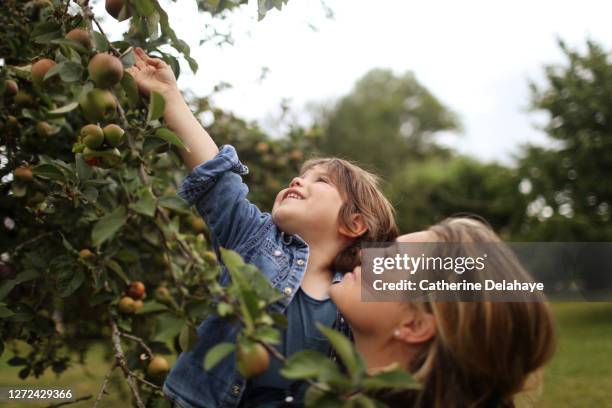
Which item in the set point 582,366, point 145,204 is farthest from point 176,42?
point 582,366

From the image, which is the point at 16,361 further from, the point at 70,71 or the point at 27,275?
the point at 70,71

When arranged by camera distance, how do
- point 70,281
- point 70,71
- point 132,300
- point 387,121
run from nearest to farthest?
point 70,71
point 70,281
point 132,300
point 387,121

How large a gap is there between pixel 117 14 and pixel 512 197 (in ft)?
34.7

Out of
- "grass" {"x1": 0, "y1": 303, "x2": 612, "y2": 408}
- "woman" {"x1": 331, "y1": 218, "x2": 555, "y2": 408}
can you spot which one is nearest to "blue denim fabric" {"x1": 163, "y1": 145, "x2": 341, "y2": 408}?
"woman" {"x1": 331, "y1": 218, "x2": 555, "y2": 408}

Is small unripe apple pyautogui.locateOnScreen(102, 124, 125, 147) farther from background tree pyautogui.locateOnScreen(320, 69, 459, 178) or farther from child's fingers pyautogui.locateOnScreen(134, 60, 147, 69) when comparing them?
background tree pyautogui.locateOnScreen(320, 69, 459, 178)

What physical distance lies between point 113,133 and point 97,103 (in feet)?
0.33

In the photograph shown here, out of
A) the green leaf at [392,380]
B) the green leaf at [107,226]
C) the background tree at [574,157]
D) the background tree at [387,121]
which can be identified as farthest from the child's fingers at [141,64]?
the background tree at [387,121]

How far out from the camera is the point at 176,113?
136 cm

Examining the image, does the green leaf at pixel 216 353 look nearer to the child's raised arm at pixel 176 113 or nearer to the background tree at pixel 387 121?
the child's raised arm at pixel 176 113

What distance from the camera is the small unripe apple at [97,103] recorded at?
3.94 ft

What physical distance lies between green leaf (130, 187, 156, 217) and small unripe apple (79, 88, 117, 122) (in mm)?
237

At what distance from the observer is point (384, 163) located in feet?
73.5

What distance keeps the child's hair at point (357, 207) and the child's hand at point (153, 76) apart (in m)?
0.41

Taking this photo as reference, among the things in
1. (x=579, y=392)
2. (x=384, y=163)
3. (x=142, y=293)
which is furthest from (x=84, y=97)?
(x=384, y=163)
